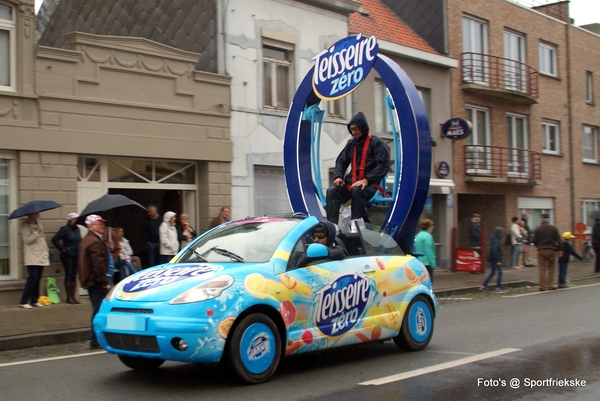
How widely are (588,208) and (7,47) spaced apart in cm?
2507

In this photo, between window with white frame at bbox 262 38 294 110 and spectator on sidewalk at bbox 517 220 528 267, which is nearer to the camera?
window with white frame at bbox 262 38 294 110

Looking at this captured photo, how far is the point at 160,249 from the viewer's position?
1448 centimetres

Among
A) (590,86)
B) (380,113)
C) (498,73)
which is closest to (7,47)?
(380,113)

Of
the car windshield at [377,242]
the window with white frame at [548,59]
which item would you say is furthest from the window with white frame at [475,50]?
the car windshield at [377,242]

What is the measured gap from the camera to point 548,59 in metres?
29.2

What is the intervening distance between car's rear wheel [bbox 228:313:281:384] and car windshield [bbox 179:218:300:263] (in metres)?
0.70

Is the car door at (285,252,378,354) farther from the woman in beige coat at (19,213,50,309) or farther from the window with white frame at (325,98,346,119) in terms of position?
the window with white frame at (325,98,346,119)

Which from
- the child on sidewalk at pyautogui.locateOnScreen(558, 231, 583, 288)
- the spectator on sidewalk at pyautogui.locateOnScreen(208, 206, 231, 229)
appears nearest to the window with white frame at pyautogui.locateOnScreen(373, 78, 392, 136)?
the child on sidewalk at pyautogui.locateOnScreen(558, 231, 583, 288)

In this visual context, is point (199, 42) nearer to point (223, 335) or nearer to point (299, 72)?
point (299, 72)

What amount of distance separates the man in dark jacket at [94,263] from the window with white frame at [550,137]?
A: 22762 mm

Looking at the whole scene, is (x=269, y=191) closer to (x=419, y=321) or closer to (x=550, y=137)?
(x=419, y=321)

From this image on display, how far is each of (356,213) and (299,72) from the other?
1017 cm

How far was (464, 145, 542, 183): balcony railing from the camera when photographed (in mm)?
24469

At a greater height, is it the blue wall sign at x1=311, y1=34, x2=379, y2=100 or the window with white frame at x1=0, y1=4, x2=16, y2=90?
the window with white frame at x1=0, y1=4, x2=16, y2=90
